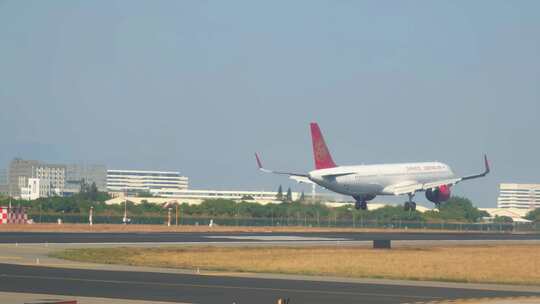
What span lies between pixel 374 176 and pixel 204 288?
88.9 m

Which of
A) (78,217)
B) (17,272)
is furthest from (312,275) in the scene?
(78,217)

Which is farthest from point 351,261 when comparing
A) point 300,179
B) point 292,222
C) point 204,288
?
point 292,222

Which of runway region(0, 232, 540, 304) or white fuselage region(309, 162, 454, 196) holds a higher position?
white fuselage region(309, 162, 454, 196)

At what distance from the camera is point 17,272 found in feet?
176

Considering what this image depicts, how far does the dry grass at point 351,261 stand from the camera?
59.5m

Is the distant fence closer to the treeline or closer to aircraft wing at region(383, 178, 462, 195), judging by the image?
the treeline

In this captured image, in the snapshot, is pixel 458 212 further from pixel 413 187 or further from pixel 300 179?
pixel 300 179

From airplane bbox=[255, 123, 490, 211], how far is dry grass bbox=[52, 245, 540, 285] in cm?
5070

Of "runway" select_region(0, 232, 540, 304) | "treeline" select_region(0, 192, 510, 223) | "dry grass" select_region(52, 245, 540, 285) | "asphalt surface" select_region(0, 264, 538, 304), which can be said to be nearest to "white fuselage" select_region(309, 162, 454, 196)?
"treeline" select_region(0, 192, 510, 223)

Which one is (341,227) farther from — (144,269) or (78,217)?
(144,269)

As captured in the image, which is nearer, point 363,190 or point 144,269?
point 144,269

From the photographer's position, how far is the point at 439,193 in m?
140

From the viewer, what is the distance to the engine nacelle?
13962 centimetres

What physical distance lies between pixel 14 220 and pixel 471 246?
54507 mm
